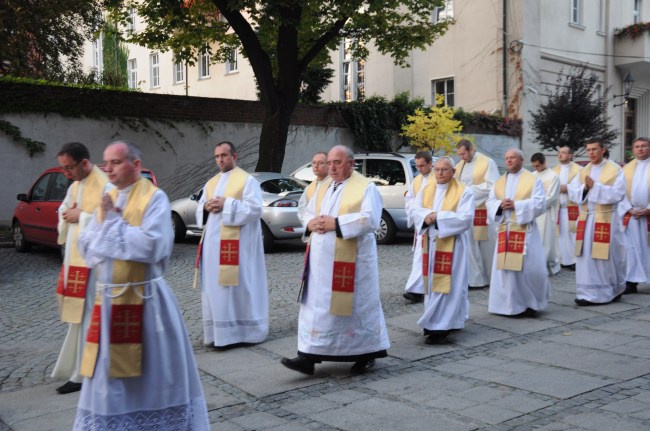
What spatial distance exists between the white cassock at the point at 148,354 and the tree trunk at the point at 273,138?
1325 centimetres

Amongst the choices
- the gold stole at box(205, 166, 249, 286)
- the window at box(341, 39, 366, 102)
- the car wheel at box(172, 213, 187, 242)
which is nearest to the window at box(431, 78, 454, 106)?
the window at box(341, 39, 366, 102)

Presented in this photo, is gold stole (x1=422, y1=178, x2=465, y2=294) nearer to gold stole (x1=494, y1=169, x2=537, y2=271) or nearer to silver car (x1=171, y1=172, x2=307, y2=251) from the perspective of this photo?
gold stole (x1=494, y1=169, x2=537, y2=271)

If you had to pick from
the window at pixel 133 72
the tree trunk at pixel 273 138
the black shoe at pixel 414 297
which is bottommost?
the black shoe at pixel 414 297

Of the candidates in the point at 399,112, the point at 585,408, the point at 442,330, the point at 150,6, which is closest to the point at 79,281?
the point at 442,330

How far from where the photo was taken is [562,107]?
74.2 feet

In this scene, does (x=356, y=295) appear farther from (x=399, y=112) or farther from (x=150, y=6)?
(x=399, y=112)

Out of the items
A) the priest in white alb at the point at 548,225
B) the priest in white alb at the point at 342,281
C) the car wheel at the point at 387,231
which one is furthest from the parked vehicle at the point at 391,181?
the priest in white alb at the point at 342,281

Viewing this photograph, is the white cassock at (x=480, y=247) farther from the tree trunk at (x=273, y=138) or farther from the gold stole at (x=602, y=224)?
the tree trunk at (x=273, y=138)

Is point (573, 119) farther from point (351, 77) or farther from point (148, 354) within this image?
point (148, 354)

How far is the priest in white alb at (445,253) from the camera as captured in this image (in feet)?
23.8

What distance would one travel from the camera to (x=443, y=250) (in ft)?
24.3

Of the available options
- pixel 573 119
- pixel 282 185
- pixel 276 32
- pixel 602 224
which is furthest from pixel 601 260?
pixel 573 119

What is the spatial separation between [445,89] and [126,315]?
83.2 feet

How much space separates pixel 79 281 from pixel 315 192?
212 cm
